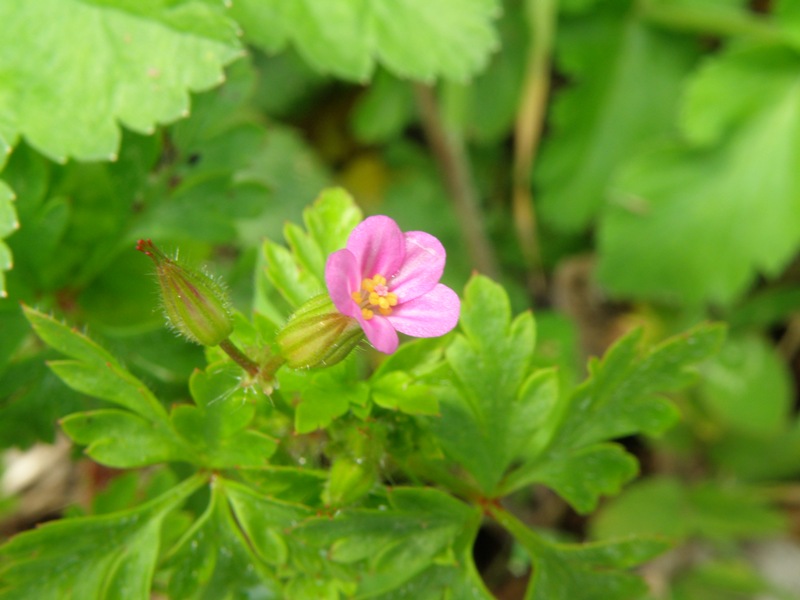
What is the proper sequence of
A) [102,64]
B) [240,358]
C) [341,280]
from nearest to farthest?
[341,280] < [240,358] < [102,64]

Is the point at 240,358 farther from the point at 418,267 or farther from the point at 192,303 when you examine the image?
the point at 418,267

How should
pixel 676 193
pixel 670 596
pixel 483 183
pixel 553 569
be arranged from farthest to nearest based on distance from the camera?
pixel 483 183 → pixel 676 193 → pixel 670 596 → pixel 553 569

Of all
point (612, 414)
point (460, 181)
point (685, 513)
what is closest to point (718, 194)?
point (460, 181)

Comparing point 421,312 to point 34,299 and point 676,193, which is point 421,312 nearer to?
point 34,299

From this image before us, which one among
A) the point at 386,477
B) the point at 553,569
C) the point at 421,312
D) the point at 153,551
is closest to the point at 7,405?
the point at 153,551

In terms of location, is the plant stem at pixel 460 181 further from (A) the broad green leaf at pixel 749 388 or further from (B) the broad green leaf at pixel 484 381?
(B) the broad green leaf at pixel 484 381

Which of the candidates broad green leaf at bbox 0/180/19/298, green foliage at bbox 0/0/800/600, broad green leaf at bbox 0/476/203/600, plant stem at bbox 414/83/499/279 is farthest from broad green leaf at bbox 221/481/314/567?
plant stem at bbox 414/83/499/279
